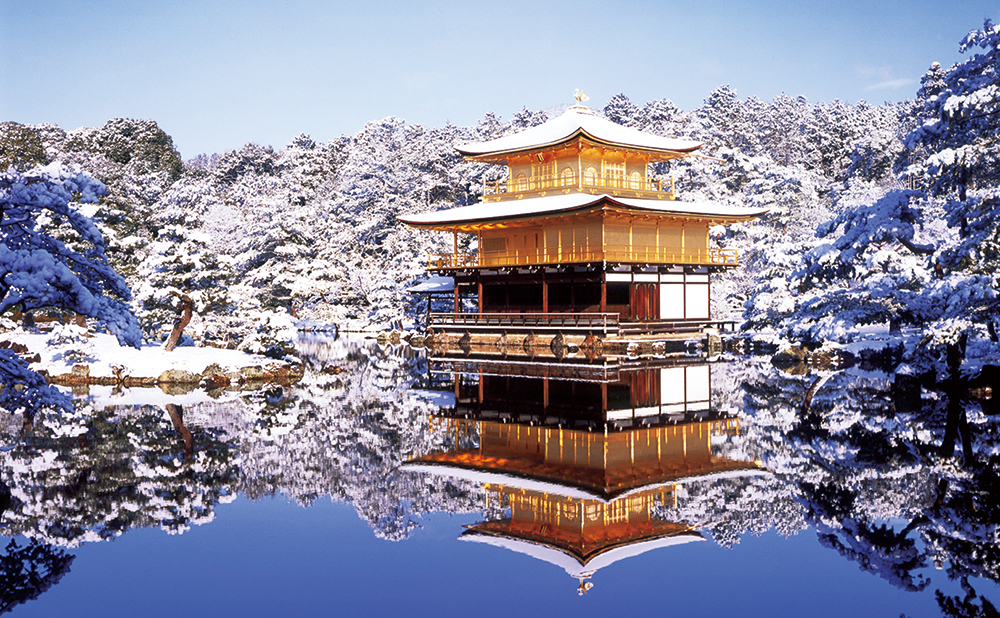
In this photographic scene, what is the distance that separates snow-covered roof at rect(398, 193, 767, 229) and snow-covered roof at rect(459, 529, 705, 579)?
28.9m

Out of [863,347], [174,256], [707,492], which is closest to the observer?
[707,492]

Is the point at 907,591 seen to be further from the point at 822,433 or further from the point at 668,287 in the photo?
the point at 668,287

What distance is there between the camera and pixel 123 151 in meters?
88.5

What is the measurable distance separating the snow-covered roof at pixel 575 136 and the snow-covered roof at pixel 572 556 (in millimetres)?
33250

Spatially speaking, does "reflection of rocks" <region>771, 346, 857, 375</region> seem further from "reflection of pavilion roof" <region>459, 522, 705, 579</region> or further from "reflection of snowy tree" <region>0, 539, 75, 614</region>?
"reflection of snowy tree" <region>0, 539, 75, 614</region>

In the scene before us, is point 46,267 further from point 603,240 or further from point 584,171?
point 584,171

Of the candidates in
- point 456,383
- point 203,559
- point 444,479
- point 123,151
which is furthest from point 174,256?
point 123,151

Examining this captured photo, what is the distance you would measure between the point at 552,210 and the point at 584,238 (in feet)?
8.93

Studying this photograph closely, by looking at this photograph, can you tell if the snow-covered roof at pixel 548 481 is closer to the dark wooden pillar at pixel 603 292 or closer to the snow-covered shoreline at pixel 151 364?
the snow-covered shoreline at pixel 151 364

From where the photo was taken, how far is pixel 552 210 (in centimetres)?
3912

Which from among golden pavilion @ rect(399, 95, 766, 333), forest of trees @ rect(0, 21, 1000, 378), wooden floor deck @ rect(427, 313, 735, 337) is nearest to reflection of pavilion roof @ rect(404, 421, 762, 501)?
forest of trees @ rect(0, 21, 1000, 378)

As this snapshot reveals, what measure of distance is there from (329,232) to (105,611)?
6384cm

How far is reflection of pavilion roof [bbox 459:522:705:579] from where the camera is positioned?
28.4 ft

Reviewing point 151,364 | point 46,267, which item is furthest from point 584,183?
point 46,267
